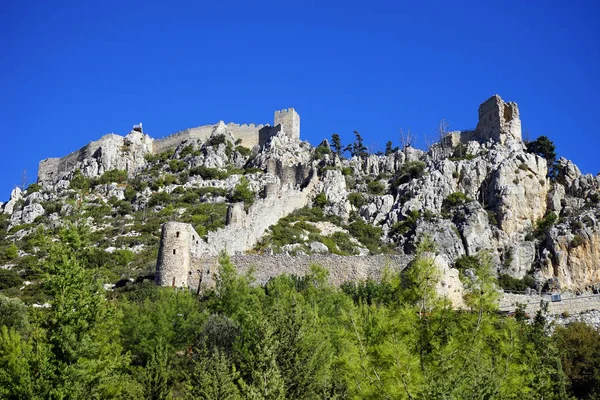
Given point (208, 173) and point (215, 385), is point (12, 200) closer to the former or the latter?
point (208, 173)

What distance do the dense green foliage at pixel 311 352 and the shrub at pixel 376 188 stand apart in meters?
37.6

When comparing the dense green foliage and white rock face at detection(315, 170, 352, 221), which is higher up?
white rock face at detection(315, 170, 352, 221)

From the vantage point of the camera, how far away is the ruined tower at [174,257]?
123 feet

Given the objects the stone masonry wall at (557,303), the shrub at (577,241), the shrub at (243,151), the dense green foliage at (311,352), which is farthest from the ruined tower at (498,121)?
the dense green foliage at (311,352)

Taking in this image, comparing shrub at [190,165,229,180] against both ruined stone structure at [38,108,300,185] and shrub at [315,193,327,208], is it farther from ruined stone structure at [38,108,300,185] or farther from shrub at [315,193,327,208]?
shrub at [315,193,327,208]

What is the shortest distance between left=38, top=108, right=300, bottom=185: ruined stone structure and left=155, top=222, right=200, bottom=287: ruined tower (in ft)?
141

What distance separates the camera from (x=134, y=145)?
84438 millimetres

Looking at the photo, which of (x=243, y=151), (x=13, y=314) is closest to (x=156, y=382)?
(x=13, y=314)

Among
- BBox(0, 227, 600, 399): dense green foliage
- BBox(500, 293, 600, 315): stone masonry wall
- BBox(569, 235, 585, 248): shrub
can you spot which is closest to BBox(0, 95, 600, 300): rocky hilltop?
BBox(569, 235, 585, 248): shrub

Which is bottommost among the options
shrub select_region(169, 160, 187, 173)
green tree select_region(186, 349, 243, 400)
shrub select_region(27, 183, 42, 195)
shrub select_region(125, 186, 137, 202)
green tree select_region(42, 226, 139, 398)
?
green tree select_region(186, 349, 243, 400)

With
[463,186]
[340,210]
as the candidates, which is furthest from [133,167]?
[463,186]

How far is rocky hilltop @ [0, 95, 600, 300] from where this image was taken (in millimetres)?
49344

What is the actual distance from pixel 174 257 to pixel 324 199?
90.6 feet

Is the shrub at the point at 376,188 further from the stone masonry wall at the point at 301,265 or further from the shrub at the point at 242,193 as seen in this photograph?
the stone masonry wall at the point at 301,265
